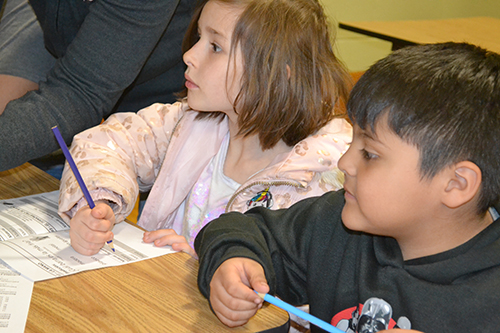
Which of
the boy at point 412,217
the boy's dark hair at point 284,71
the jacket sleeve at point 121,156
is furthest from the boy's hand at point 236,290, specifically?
the boy's dark hair at point 284,71

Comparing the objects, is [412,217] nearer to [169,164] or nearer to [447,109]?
[447,109]

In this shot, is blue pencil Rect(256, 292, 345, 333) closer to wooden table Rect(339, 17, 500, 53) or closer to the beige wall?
wooden table Rect(339, 17, 500, 53)

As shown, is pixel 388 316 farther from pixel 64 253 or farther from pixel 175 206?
pixel 175 206

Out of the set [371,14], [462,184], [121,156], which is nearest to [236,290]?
[462,184]

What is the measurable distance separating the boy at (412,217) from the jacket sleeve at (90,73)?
1.67 ft

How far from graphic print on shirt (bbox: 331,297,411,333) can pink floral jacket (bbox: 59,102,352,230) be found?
1.11 ft

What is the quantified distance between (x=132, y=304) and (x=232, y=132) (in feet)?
2.13

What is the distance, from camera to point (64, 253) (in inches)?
36.4

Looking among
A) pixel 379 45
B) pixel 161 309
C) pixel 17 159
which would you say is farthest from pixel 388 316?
pixel 379 45

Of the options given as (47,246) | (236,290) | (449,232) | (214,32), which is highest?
(214,32)

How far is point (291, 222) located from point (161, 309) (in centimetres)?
30

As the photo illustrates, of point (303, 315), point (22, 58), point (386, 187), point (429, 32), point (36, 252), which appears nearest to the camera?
point (303, 315)

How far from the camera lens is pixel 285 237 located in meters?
0.96

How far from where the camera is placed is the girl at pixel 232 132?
45.1 inches
